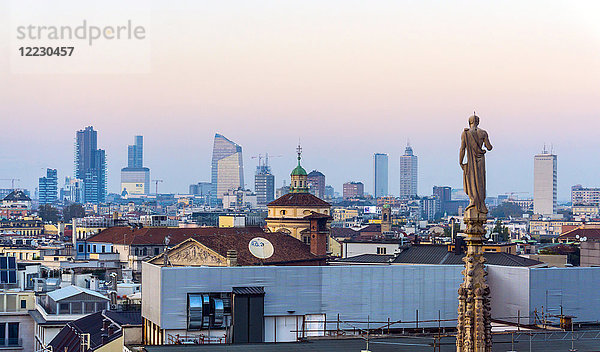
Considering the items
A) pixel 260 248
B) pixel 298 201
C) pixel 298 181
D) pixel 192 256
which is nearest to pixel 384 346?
pixel 260 248

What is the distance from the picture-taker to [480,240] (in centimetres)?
1850

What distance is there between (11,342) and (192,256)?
19430 millimetres

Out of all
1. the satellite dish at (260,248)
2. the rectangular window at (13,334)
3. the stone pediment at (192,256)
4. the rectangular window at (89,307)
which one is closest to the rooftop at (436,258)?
the satellite dish at (260,248)

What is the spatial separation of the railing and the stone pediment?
55.6 ft

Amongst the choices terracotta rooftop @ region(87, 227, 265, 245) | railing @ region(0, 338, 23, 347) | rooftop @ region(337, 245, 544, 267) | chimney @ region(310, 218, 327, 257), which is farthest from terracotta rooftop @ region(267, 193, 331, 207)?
railing @ region(0, 338, 23, 347)

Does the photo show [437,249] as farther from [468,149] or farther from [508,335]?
[468,149]

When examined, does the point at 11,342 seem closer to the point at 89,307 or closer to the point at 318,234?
the point at 89,307

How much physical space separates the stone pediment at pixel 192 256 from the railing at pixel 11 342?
16933 mm

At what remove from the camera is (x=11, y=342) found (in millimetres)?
59781

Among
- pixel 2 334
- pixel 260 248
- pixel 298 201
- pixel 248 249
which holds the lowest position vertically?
pixel 2 334

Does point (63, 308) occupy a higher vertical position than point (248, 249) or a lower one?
lower

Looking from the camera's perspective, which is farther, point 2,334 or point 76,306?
point 2,334

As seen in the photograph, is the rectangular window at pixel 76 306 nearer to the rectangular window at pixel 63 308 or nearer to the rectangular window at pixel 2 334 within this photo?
the rectangular window at pixel 63 308

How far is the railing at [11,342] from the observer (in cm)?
5950
